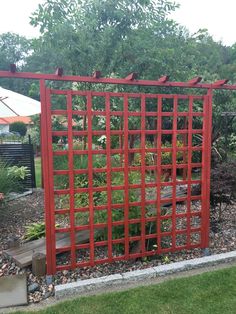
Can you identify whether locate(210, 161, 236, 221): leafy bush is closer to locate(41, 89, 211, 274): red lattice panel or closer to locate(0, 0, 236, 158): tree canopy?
locate(41, 89, 211, 274): red lattice panel

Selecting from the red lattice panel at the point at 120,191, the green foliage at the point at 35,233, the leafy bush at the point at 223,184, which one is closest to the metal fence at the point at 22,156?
the green foliage at the point at 35,233

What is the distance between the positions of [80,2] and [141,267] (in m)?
3.92

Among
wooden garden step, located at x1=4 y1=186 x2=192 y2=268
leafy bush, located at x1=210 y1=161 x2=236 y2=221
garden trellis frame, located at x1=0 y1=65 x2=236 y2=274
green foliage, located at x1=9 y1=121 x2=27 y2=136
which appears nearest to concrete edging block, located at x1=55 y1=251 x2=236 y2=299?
garden trellis frame, located at x1=0 y1=65 x2=236 y2=274

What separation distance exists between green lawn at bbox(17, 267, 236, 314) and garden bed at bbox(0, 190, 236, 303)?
35cm

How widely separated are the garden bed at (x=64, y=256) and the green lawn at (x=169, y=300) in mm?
354

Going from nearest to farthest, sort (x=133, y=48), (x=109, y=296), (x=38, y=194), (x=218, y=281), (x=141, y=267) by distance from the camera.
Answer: (x=109, y=296)
(x=218, y=281)
(x=141, y=267)
(x=133, y=48)
(x=38, y=194)

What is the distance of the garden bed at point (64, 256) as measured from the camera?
2.80 metres

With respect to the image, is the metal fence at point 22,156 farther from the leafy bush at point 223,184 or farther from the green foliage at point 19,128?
the green foliage at point 19,128

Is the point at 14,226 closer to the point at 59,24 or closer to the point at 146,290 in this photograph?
the point at 146,290

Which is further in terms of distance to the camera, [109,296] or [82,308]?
[109,296]

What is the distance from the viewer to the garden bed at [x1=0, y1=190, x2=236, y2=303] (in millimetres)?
2805

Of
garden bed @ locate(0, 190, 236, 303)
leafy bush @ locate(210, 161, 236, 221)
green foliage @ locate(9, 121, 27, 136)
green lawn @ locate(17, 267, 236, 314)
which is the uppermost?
green foliage @ locate(9, 121, 27, 136)

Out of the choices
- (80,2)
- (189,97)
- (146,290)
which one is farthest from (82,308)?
(80,2)

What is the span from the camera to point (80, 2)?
15.5 ft
